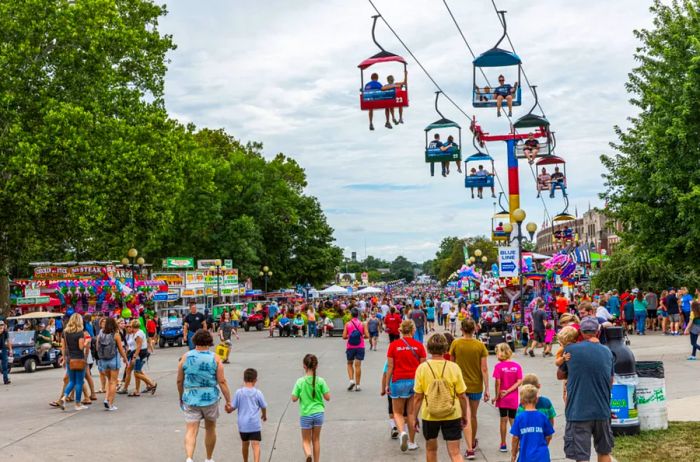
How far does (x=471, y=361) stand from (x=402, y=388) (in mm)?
1041

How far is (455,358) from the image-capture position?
Result: 1008 centimetres

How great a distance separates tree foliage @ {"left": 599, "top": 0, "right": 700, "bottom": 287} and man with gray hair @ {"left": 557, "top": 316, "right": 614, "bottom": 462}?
1570 cm

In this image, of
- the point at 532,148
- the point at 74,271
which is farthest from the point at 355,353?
the point at 74,271

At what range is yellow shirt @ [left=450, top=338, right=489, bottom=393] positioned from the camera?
9.99 meters

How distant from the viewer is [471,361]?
32.8 ft

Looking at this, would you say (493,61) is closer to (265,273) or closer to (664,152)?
(664,152)

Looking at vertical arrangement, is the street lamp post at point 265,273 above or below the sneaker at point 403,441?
above

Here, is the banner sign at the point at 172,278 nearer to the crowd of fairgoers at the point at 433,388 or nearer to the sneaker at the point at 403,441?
the crowd of fairgoers at the point at 433,388

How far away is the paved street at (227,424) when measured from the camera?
10500 mm

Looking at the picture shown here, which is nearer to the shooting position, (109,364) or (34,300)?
(109,364)

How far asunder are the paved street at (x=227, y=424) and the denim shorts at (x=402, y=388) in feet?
2.35

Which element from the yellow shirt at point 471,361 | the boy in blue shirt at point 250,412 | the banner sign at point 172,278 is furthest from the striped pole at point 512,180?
the boy in blue shirt at point 250,412

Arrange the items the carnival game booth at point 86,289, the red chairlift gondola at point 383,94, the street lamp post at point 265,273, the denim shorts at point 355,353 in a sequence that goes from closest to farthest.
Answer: the denim shorts at point 355,353 → the red chairlift gondola at point 383,94 → the carnival game booth at point 86,289 → the street lamp post at point 265,273

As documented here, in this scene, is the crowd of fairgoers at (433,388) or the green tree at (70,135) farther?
the green tree at (70,135)
